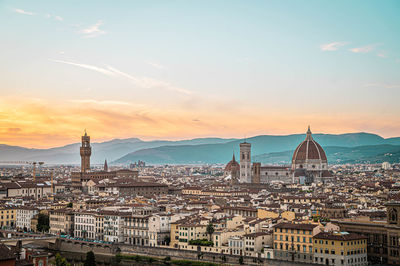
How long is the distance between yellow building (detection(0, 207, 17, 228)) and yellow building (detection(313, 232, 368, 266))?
41453mm

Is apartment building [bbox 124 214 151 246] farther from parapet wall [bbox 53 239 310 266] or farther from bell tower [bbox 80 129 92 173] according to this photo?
bell tower [bbox 80 129 92 173]

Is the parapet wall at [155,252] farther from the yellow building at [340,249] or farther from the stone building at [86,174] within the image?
the stone building at [86,174]

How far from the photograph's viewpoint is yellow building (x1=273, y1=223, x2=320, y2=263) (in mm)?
44559

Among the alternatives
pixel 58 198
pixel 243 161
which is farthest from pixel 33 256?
pixel 243 161

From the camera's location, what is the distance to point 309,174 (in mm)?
143125

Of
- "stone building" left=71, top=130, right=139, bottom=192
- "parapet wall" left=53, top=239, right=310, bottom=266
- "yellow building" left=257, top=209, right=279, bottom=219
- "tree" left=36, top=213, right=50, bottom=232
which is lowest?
"parapet wall" left=53, top=239, right=310, bottom=266

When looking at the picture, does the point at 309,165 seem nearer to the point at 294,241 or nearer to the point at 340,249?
the point at 294,241

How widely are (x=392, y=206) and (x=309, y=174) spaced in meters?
101

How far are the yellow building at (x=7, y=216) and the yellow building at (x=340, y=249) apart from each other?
41453 millimetres

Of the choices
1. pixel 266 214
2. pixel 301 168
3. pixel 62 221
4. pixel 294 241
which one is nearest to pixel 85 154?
pixel 301 168

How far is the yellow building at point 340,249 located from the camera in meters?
42.0

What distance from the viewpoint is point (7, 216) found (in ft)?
232

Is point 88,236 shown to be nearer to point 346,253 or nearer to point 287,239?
point 287,239

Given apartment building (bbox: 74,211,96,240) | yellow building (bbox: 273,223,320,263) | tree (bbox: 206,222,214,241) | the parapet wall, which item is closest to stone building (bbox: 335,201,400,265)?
yellow building (bbox: 273,223,320,263)
